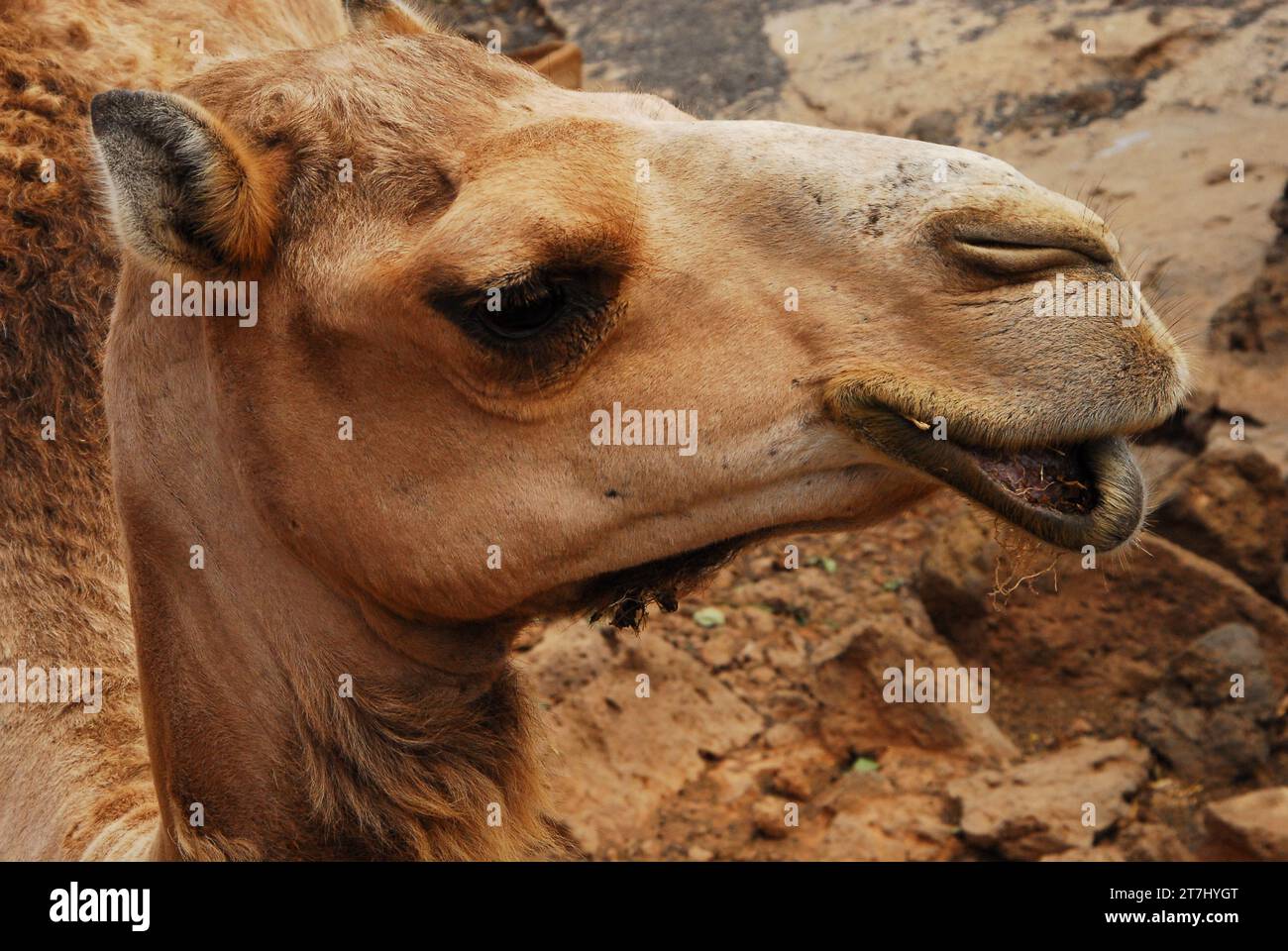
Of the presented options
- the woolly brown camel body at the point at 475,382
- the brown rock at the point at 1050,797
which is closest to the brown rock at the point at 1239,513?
the brown rock at the point at 1050,797

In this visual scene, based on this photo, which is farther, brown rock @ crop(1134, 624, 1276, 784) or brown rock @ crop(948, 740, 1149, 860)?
brown rock @ crop(1134, 624, 1276, 784)

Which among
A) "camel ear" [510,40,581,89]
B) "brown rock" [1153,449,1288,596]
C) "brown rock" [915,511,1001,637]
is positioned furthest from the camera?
"camel ear" [510,40,581,89]

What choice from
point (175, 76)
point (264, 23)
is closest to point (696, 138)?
point (175, 76)

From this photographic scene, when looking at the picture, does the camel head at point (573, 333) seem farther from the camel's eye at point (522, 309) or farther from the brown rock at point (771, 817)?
the brown rock at point (771, 817)

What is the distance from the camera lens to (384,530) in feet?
10.1

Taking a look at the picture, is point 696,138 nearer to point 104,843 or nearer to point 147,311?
point 147,311

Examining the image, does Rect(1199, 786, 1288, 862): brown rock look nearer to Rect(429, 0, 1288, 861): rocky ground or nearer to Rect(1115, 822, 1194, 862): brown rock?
Rect(429, 0, 1288, 861): rocky ground

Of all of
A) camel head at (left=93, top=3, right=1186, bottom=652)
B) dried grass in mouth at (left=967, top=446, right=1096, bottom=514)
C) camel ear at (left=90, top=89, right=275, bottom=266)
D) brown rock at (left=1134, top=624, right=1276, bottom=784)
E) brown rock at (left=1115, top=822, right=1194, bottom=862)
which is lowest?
brown rock at (left=1115, top=822, right=1194, bottom=862)

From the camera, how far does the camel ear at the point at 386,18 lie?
3.73 meters

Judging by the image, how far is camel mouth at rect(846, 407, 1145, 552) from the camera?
104 inches

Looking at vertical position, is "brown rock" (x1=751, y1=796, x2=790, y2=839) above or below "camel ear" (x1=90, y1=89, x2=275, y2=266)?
below

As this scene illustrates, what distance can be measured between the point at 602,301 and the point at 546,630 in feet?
13.0

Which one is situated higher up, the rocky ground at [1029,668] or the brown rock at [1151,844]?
the rocky ground at [1029,668]

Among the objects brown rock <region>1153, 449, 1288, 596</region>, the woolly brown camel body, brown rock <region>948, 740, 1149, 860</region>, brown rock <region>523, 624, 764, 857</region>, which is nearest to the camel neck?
the woolly brown camel body
